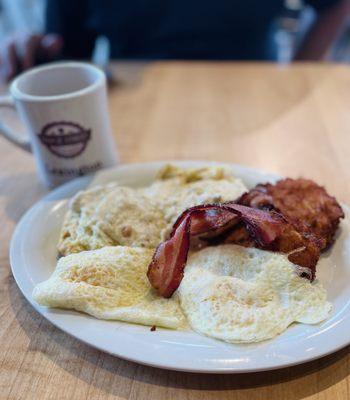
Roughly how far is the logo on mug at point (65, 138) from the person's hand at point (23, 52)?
90cm

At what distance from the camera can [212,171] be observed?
943 millimetres

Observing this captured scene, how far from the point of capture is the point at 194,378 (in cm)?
61

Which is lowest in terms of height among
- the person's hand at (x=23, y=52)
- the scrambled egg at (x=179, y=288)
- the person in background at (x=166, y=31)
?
the person's hand at (x=23, y=52)

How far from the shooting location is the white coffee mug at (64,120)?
938 mm

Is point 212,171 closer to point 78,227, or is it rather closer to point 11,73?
point 78,227

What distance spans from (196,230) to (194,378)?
0.25 m

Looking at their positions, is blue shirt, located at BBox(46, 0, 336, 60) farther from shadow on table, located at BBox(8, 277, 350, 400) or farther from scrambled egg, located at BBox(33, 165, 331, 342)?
shadow on table, located at BBox(8, 277, 350, 400)

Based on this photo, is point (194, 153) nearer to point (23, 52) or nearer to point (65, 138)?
point (65, 138)

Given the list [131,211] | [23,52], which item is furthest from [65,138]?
[23,52]

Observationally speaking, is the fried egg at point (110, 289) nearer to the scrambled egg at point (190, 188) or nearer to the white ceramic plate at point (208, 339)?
the white ceramic plate at point (208, 339)

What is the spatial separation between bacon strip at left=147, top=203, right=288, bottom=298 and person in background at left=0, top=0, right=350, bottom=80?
1296 millimetres

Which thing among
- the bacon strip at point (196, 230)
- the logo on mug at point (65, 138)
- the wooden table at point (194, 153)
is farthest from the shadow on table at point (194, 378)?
the logo on mug at point (65, 138)

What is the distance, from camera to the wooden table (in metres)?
0.61

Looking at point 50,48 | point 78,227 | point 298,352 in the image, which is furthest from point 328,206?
point 50,48
